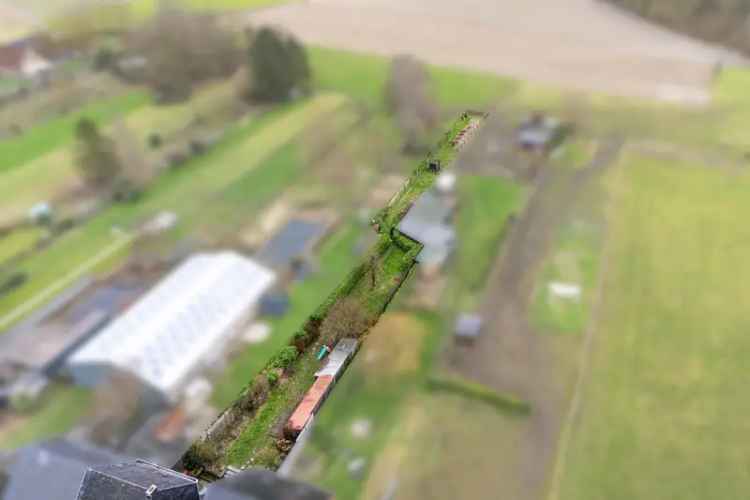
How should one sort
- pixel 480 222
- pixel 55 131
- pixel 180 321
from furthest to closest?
pixel 55 131, pixel 480 222, pixel 180 321

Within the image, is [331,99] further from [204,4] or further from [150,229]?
[204,4]

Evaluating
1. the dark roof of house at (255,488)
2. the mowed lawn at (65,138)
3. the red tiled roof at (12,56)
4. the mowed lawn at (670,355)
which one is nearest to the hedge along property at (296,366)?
the dark roof of house at (255,488)

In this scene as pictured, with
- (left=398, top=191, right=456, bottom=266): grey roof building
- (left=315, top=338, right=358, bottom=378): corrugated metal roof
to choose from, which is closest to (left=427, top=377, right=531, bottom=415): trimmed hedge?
(left=398, top=191, right=456, bottom=266): grey roof building

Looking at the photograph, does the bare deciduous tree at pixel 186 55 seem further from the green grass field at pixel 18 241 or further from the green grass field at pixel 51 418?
the green grass field at pixel 51 418

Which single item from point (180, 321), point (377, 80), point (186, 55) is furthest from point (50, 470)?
point (186, 55)

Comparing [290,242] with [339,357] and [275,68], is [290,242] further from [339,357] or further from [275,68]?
[275,68]

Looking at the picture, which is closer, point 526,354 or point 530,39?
point 526,354
